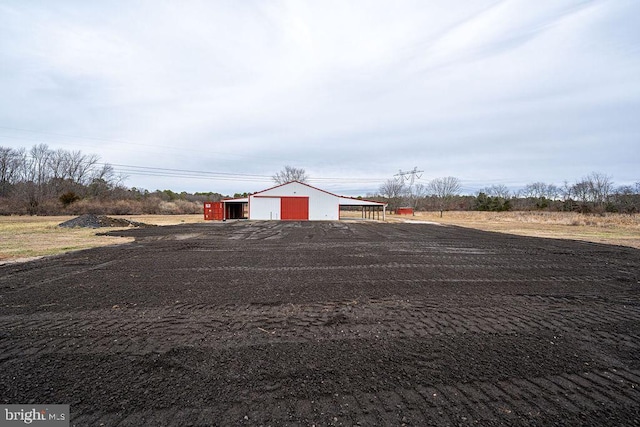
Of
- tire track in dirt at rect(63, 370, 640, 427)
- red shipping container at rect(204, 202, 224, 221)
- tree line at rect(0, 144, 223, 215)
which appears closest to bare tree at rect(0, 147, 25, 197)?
tree line at rect(0, 144, 223, 215)

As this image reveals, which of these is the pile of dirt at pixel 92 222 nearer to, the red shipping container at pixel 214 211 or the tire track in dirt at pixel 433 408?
the red shipping container at pixel 214 211

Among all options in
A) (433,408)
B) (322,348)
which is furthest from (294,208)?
(433,408)

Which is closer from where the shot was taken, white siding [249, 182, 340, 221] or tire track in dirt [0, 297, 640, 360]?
tire track in dirt [0, 297, 640, 360]

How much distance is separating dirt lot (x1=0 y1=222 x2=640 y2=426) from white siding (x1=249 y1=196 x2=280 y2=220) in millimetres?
30836

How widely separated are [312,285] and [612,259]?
37.3ft

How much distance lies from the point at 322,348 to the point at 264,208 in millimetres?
35773

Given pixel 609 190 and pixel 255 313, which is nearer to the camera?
pixel 255 313

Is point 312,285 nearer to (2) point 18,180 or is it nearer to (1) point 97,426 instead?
(1) point 97,426

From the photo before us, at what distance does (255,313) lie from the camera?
5055mm

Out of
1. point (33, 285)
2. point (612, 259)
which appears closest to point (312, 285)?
point (33, 285)

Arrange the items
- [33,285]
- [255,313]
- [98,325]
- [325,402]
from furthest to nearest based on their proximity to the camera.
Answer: [33,285] < [255,313] < [98,325] < [325,402]

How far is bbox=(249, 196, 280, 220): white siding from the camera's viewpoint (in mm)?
38656

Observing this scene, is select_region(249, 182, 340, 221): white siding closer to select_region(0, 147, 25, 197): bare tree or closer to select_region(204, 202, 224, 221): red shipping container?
select_region(204, 202, 224, 221): red shipping container

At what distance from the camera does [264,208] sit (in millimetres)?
38812
